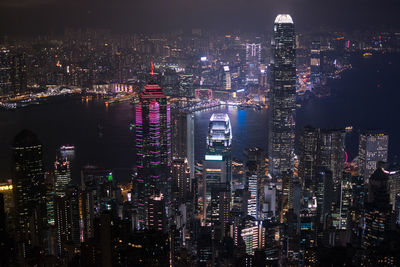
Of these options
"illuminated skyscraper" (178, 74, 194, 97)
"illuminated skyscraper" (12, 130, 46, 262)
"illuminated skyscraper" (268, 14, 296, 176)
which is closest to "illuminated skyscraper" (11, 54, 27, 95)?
"illuminated skyscraper" (12, 130, 46, 262)

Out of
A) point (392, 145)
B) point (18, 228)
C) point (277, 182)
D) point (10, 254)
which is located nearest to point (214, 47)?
point (277, 182)

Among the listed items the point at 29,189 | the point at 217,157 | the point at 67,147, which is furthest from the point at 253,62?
the point at 29,189

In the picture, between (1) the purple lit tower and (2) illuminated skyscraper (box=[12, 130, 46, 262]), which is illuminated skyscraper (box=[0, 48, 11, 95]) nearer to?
(2) illuminated skyscraper (box=[12, 130, 46, 262])

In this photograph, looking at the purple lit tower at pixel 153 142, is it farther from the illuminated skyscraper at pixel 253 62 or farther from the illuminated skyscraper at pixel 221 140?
the illuminated skyscraper at pixel 253 62

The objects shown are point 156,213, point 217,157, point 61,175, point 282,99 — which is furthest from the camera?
point 282,99

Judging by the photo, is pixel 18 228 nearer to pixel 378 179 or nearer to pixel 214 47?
pixel 378 179

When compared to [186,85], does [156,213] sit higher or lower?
lower

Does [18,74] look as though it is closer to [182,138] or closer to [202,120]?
[182,138]

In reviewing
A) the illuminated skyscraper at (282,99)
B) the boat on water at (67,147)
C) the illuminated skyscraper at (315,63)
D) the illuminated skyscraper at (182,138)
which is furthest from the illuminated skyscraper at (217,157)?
the boat on water at (67,147)
